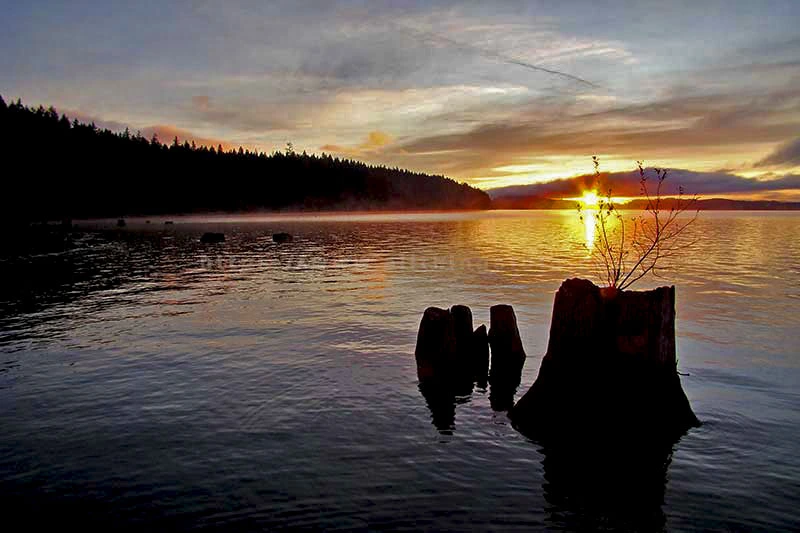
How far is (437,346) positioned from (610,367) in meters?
5.56

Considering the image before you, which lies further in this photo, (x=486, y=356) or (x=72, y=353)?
(x=72, y=353)

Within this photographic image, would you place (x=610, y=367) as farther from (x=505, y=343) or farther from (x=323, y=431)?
(x=323, y=431)

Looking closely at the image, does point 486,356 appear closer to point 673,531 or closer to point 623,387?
point 623,387

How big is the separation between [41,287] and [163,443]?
94.5 ft

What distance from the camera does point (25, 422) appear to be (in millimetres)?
12422

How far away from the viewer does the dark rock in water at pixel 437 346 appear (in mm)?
16094

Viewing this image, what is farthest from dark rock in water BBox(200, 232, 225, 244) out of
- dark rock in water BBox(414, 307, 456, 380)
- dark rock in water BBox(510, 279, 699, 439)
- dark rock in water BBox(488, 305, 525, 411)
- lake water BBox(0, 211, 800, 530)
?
dark rock in water BBox(510, 279, 699, 439)

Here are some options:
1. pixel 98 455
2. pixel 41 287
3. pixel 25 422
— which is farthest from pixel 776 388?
pixel 41 287

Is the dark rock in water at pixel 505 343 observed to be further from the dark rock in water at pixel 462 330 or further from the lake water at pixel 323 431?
the dark rock in water at pixel 462 330

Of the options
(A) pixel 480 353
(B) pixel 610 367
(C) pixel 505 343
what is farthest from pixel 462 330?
(B) pixel 610 367

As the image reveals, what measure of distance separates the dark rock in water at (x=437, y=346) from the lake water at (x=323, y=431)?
68 centimetres

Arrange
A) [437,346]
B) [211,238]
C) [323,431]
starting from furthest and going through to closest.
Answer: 1. [211,238]
2. [437,346]
3. [323,431]

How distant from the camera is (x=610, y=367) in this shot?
11.8 meters

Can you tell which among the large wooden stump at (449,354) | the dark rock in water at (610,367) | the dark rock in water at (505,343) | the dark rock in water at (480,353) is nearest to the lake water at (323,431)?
the large wooden stump at (449,354)
